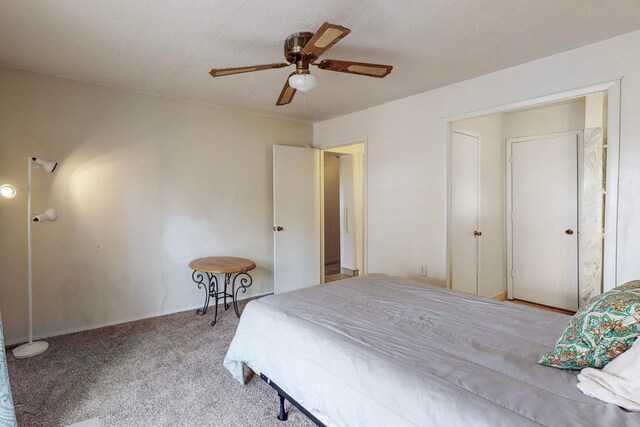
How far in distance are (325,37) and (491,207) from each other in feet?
10.8

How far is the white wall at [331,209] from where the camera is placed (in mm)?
6578

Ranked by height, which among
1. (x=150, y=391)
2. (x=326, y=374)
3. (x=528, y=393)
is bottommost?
(x=150, y=391)

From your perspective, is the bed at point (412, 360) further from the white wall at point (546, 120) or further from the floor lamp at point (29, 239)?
the white wall at point (546, 120)

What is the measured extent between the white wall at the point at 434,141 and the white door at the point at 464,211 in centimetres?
23

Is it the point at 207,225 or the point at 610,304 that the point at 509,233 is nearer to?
the point at 610,304

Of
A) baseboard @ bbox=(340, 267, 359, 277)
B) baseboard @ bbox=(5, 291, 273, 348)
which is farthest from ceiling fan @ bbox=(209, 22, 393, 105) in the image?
baseboard @ bbox=(340, 267, 359, 277)

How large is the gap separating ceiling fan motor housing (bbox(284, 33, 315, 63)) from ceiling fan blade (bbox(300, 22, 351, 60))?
258mm

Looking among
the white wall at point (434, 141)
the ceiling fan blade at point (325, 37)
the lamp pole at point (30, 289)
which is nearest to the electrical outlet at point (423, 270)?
the white wall at point (434, 141)

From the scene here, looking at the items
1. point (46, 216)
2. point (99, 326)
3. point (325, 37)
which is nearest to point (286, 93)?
point (325, 37)

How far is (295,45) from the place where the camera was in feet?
7.11

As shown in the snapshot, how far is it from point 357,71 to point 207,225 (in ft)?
8.62

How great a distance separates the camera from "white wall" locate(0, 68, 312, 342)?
9.46ft

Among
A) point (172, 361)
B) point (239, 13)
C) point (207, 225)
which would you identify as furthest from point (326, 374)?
point (207, 225)

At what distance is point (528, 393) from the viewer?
3.63ft
